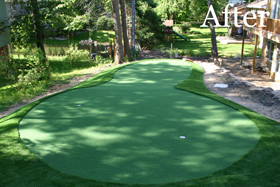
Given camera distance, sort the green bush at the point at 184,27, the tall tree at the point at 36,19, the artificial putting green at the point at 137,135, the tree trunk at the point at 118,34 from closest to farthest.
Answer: the artificial putting green at the point at 137,135
the tree trunk at the point at 118,34
the tall tree at the point at 36,19
the green bush at the point at 184,27

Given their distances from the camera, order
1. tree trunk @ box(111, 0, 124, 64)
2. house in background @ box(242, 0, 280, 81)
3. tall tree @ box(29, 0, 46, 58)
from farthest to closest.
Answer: tall tree @ box(29, 0, 46, 58), tree trunk @ box(111, 0, 124, 64), house in background @ box(242, 0, 280, 81)

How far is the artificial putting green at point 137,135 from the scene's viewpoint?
392 centimetres

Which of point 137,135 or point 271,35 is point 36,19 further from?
point 271,35

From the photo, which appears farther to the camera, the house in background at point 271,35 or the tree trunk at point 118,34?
the tree trunk at point 118,34

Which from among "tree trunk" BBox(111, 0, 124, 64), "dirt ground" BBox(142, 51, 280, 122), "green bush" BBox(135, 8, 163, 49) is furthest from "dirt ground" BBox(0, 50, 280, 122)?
"green bush" BBox(135, 8, 163, 49)

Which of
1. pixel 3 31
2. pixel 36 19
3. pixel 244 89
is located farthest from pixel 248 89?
pixel 3 31

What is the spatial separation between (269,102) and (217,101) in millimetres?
2088

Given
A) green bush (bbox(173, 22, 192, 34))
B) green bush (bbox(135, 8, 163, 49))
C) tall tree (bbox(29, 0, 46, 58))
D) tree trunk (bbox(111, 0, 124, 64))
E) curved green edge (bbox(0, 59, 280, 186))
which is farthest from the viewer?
green bush (bbox(173, 22, 192, 34))

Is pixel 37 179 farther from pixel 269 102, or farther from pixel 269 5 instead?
pixel 269 5

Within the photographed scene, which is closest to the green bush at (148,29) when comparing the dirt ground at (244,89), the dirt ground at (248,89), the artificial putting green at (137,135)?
the dirt ground at (244,89)

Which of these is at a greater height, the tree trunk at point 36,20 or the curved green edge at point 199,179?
the tree trunk at point 36,20

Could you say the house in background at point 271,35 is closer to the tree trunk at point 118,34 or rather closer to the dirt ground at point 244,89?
the dirt ground at point 244,89

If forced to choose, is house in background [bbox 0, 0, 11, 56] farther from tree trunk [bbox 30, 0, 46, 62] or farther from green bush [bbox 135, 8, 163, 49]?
green bush [bbox 135, 8, 163, 49]

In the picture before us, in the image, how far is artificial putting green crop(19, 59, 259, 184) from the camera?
12.8 ft
